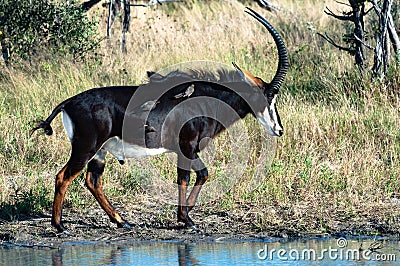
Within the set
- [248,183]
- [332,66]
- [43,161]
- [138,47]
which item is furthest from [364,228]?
[138,47]

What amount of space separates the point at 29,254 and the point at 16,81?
554cm

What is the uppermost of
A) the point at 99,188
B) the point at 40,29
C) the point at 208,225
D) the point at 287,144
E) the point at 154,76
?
the point at 40,29

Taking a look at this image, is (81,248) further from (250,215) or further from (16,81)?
(16,81)

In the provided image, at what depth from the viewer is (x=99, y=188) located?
25.6 ft

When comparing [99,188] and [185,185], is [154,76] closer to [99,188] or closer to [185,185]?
[185,185]

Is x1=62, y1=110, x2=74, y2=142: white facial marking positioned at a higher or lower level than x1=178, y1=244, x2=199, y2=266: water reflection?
higher

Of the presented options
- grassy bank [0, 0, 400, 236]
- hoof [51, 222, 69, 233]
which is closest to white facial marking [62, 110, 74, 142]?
hoof [51, 222, 69, 233]

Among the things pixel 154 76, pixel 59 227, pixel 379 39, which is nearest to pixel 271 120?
pixel 154 76

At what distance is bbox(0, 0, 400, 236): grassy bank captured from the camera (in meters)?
8.19

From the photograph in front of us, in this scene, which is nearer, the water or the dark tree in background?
the water

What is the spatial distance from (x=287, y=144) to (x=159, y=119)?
2.36 meters

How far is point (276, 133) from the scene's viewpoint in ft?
25.4

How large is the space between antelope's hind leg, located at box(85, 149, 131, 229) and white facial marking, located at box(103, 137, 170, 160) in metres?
0.25

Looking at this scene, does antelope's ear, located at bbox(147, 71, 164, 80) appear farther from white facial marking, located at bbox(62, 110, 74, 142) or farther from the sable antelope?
white facial marking, located at bbox(62, 110, 74, 142)
